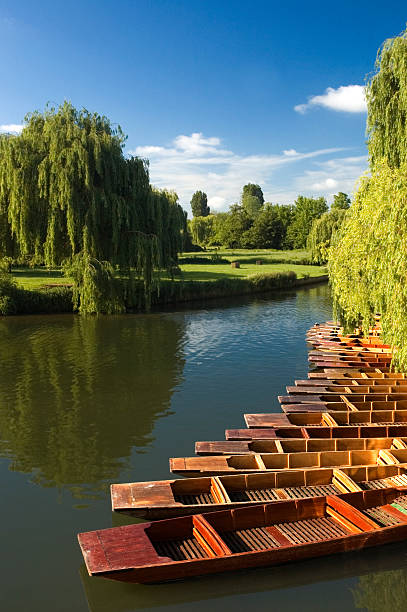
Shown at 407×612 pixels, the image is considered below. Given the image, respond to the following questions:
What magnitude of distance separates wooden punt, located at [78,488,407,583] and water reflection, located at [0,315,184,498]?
3.00 m

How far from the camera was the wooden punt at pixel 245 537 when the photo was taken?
6.72 m

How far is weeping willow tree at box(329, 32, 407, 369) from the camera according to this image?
1162cm

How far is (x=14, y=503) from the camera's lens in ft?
31.4

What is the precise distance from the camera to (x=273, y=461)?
9.38 meters

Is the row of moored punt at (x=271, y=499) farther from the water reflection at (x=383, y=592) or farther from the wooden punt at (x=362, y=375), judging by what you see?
the wooden punt at (x=362, y=375)

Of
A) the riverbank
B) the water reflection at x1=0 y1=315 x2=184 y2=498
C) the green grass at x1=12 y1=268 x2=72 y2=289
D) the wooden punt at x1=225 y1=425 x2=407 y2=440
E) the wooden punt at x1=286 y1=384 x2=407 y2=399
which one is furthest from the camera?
the green grass at x1=12 y1=268 x2=72 y2=289

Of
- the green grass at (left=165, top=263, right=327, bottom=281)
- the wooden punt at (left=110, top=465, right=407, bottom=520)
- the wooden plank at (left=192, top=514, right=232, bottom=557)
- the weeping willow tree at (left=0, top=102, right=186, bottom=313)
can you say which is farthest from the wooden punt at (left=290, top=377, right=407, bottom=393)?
the green grass at (left=165, top=263, right=327, bottom=281)

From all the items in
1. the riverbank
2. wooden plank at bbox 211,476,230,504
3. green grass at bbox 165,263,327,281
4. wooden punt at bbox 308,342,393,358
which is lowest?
wooden plank at bbox 211,476,230,504

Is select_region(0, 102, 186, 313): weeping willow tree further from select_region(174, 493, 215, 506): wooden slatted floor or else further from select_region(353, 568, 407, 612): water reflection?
select_region(353, 568, 407, 612): water reflection

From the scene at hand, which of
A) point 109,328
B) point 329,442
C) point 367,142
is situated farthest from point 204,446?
point 109,328

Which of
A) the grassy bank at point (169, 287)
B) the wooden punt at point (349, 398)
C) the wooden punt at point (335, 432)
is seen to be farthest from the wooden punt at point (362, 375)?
the grassy bank at point (169, 287)

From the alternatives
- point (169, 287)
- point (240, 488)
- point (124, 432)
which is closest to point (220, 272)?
point (169, 287)

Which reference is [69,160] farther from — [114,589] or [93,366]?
[114,589]

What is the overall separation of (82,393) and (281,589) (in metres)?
10.5
